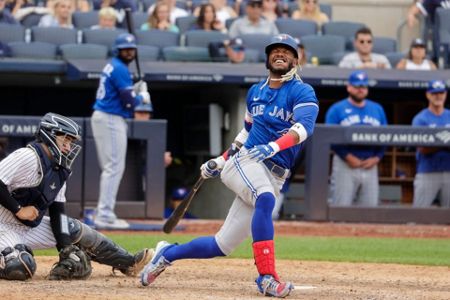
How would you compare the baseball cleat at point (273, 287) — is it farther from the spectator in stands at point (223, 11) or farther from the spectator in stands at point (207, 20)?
the spectator in stands at point (223, 11)

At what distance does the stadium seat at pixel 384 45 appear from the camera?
14.5m

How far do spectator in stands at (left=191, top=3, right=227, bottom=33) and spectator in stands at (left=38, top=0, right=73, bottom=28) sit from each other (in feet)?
5.11

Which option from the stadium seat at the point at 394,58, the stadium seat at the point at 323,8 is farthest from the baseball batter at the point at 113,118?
the stadium seat at the point at 323,8

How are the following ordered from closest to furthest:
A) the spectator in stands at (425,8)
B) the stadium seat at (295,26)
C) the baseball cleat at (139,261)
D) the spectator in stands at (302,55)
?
the baseball cleat at (139,261), the spectator in stands at (302,55), the stadium seat at (295,26), the spectator in stands at (425,8)

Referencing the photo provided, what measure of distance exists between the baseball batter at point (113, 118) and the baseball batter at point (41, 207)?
3.65 meters

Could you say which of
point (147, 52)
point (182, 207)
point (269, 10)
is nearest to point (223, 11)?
point (269, 10)

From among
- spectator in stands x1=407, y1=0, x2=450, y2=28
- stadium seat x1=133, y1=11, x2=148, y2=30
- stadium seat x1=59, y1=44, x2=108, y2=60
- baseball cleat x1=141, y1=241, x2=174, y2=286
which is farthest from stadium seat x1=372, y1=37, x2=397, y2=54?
baseball cleat x1=141, y1=241, x2=174, y2=286

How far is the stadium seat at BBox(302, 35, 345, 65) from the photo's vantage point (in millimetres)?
13906

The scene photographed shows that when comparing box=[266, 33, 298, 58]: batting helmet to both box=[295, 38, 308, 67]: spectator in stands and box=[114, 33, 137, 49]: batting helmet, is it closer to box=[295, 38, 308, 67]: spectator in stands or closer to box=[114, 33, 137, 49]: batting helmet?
box=[114, 33, 137, 49]: batting helmet

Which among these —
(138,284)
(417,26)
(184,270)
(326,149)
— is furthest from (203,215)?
(138,284)

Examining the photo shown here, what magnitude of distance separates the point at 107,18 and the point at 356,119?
10.8 feet

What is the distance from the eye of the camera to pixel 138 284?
6.80m

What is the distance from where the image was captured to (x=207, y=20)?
13.8m

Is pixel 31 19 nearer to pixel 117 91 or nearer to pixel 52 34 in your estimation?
pixel 52 34
